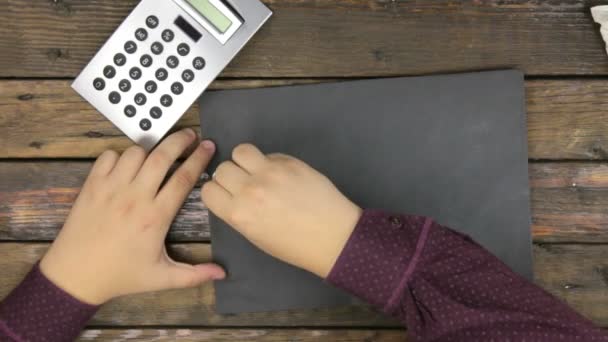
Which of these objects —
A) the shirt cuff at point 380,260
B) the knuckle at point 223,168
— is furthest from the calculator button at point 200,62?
the shirt cuff at point 380,260

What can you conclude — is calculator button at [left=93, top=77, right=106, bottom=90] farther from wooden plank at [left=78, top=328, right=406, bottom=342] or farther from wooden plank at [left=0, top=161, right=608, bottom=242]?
wooden plank at [left=78, top=328, right=406, bottom=342]

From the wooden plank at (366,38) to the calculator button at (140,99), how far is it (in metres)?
0.07

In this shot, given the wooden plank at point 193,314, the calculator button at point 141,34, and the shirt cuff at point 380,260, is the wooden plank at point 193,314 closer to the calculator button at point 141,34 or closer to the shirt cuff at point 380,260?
the shirt cuff at point 380,260

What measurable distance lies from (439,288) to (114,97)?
0.35 meters

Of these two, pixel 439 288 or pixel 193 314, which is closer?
pixel 439 288

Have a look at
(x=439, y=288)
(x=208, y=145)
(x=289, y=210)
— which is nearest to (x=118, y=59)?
(x=208, y=145)

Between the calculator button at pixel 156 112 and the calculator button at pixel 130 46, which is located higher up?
the calculator button at pixel 130 46

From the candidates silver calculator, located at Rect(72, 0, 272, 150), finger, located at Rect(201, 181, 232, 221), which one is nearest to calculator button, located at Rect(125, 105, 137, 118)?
silver calculator, located at Rect(72, 0, 272, 150)

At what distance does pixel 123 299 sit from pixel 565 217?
45 cm

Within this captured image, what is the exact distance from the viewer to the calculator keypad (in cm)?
59

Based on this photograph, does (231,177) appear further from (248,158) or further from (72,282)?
(72,282)

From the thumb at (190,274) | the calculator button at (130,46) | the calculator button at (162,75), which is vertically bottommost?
the thumb at (190,274)

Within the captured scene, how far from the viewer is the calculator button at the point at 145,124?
597mm

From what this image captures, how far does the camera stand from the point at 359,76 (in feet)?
2.00
